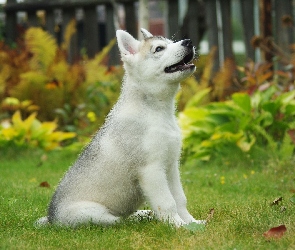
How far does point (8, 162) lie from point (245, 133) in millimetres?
3311

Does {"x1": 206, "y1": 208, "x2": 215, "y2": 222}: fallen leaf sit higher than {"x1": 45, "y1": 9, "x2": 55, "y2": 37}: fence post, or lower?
lower

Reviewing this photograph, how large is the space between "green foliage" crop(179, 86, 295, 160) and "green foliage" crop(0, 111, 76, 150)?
2078 mm

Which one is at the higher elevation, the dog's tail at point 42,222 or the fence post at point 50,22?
the fence post at point 50,22

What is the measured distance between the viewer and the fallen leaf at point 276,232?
13.9 ft

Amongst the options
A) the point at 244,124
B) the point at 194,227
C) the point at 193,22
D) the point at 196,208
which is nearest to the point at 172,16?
the point at 193,22

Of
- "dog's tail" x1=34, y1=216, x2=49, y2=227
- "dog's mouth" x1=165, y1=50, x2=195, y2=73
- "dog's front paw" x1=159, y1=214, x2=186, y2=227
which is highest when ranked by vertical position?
"dog's mouth" x1=165, y1=50, x2=195, y2=73

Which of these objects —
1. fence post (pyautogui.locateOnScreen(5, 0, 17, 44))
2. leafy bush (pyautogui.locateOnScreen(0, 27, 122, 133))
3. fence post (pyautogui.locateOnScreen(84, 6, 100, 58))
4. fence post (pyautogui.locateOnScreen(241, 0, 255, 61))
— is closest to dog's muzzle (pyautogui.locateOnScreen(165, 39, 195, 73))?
leafy bush (pyautogui.locateOnScreen(0, 27, 122, 133))

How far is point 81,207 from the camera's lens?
4.87 m

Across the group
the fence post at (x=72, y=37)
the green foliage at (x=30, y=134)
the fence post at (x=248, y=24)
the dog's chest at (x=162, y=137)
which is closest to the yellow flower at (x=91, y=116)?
the green foliage at (x=30, y=134)

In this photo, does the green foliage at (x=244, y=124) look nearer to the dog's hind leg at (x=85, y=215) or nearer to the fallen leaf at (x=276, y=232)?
the dog's hind leg at (x=85, y=215)

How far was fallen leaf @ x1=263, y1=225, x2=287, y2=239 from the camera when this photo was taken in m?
4.25

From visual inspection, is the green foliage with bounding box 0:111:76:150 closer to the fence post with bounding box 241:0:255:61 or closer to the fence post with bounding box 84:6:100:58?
the fence post with bounding box 84:6:100:58

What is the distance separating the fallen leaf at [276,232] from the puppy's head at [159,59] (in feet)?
4.29

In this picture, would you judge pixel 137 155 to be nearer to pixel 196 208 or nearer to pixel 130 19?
pixel 196 208
